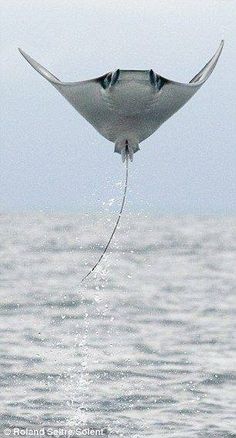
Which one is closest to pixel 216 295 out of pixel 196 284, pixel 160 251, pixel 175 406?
pixel 196 284

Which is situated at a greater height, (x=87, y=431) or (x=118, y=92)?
(x=118, y=92)

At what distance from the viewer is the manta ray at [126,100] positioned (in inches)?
A: 401

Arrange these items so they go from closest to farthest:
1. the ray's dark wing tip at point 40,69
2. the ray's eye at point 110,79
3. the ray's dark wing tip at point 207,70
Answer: the ray's eye at point 110,79
the ray's dark wing tip at point 40,69
the ray's dark wing tip at point 207,70

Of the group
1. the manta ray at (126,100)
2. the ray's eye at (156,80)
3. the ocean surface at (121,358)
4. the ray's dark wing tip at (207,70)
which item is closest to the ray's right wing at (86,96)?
the manta ray at (126,100)

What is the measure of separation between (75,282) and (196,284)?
423cm

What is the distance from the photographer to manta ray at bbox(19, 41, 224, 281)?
33.4 ft

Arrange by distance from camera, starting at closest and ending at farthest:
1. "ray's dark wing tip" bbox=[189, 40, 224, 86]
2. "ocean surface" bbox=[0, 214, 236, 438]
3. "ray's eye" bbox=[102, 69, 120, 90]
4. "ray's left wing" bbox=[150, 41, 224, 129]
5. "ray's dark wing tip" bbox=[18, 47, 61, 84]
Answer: "ray's eye" bbox=[102, 69, 120, 90] → "ray's left wing" bbox=[150, 41, 224, 129] → "ray's dark wing tip" bbox=[18, 47, 61, 84] → "ray's dark wing tip" bbox=[189, 40, 224, 86] → "ocean surface" bbox=[0, 214, 236, 438]

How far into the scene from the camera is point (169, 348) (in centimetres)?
2041

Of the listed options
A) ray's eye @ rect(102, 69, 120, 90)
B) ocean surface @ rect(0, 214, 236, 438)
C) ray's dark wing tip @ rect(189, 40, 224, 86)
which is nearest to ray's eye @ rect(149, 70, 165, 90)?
ray's eye @ rect(102, 69, 120, 90)

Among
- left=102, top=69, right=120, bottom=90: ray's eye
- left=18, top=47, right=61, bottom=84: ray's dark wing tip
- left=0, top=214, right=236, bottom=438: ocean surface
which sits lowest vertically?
left=0, top=214, right=236, bottom=438: ocean surface

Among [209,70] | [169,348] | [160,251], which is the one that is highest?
[160,251]

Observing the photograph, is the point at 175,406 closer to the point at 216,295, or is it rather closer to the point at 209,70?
the point at 209,70

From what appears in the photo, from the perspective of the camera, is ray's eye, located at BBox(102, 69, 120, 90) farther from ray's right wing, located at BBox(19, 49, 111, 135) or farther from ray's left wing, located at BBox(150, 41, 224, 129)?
ray's left wing, located at BBox(150, 41, 224, 129)

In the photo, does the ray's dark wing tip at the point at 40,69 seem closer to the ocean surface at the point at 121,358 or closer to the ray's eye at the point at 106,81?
the ray's eye at the point at 106,81
